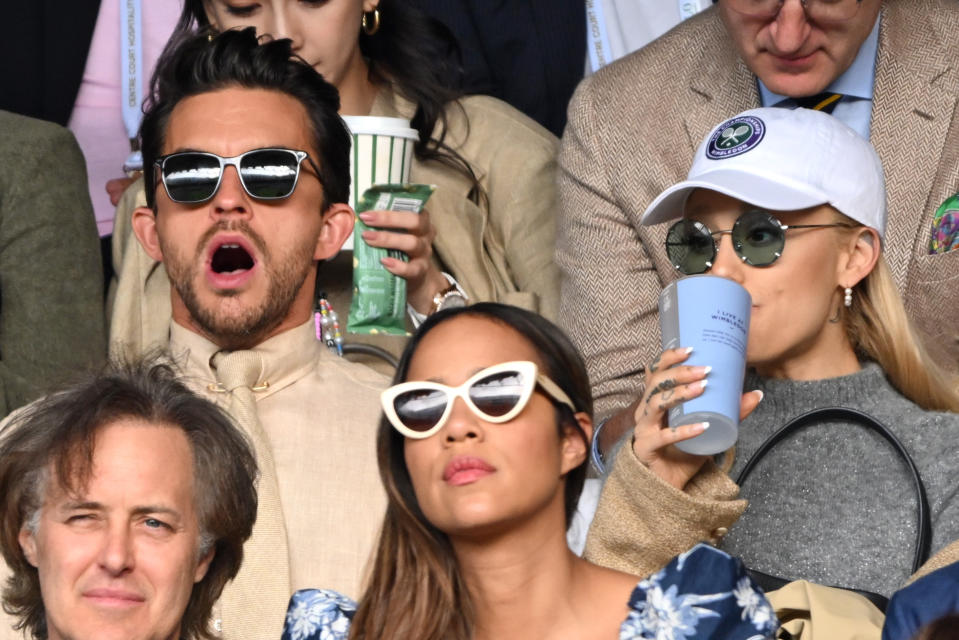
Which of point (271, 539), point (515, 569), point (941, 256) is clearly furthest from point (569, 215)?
point (515, 569)

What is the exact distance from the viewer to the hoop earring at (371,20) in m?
5.57

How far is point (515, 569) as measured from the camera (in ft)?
12.1

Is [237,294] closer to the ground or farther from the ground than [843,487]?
closer to the ground

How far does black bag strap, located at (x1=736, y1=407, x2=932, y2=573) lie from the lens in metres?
3.77

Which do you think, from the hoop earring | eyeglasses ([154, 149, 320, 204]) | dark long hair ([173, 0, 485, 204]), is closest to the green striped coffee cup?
eyeglasses ([154, 149, 320, 204])

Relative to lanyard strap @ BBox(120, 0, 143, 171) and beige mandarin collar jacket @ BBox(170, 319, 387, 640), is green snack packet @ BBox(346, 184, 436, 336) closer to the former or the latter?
beige mandarin collar jacket @ BBox(170, 319, 387, 640)

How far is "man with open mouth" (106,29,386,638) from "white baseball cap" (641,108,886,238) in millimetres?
939

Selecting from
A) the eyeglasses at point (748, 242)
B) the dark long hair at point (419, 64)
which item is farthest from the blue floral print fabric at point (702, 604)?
the dark long hair at point (419, 64)

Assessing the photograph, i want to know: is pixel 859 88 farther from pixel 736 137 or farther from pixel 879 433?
pixel 879 433

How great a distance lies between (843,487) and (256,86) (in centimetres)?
187

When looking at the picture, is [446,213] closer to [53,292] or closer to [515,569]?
[53,292]

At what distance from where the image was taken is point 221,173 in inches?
183

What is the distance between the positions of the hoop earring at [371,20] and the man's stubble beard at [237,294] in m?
1.10

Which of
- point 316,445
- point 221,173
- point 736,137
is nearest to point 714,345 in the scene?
point 736,137
